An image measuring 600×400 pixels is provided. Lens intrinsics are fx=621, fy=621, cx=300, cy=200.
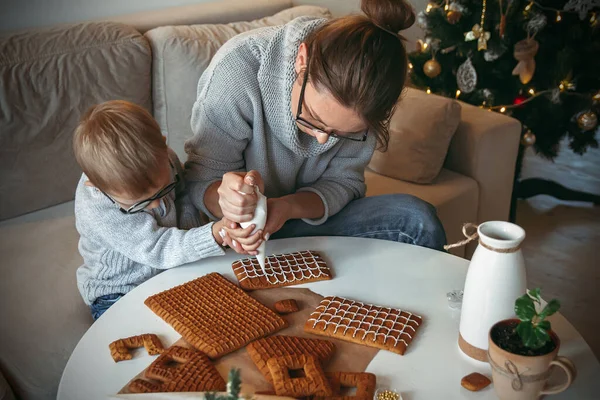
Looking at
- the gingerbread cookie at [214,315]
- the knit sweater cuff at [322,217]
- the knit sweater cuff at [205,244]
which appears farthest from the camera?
the knit sweater cuff at [322,217]

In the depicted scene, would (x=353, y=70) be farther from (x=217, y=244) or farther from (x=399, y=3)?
(x=217, y=244)

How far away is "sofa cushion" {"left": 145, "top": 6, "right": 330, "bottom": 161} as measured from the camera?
84.9 inches

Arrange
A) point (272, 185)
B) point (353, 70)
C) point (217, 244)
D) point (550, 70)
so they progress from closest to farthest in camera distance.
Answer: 1. point (353, 70)
2. point (217, 244)
3. point (272, 185)
4. point (550, 70)

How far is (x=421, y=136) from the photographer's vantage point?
7.16 feet

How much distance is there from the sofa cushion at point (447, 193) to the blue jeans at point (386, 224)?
1.75ft

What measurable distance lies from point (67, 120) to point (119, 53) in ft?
0.93

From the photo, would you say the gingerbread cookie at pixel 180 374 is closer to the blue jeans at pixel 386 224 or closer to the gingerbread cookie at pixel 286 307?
the gingerbread cookie at pixel 286 307

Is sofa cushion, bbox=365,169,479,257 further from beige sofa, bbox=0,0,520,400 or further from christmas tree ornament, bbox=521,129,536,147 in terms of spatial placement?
christmas tree ornament, bbox=521,129,536,147

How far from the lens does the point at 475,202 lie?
230 centimetres

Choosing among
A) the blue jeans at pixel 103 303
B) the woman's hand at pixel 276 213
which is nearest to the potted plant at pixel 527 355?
the woman's hand at pixel 276 213

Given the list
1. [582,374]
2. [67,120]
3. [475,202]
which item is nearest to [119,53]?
[67,120]

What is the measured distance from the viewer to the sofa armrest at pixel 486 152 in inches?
88.1

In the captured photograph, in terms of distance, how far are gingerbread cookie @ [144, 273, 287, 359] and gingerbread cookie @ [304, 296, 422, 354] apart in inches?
3.1

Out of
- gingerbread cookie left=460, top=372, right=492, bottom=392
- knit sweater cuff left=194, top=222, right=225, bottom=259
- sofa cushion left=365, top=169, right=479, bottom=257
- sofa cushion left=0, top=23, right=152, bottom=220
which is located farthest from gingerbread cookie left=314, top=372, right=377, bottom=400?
sofa cushion left=0, top=23, right=152, bottom=220
